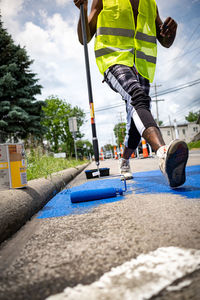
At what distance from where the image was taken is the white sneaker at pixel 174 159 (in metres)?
1.58

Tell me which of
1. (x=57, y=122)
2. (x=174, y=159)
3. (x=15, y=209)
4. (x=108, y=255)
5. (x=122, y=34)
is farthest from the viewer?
(x=57, y=122)

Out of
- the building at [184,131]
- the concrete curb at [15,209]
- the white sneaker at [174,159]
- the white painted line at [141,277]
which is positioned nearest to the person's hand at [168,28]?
the white sneaker at [174,159]

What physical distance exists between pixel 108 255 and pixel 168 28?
9.18 ft

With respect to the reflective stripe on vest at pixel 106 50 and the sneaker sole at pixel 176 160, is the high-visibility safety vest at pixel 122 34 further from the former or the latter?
the sneaker sole at pixel 176 160

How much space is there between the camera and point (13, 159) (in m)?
1.70

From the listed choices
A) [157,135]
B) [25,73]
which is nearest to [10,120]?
[25,73]

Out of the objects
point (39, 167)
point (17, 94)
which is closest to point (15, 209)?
point (39, 167)

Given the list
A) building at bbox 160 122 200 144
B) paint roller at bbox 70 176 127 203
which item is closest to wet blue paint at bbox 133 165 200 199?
paint roller at bbox 70 176 127 203

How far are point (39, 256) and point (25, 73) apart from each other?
1460cm

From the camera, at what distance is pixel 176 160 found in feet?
5.28

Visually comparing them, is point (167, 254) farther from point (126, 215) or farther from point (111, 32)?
point (111, 32)

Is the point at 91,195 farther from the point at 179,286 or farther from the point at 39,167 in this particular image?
the point at 39,167

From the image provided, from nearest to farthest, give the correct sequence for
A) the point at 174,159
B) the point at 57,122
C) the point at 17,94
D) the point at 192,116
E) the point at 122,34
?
1. the point at 174,159
2. the point at 122,34
3. the point at 17,94
4. the point at 57,122
5. the point at 192,116

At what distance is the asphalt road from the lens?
0.55 m
